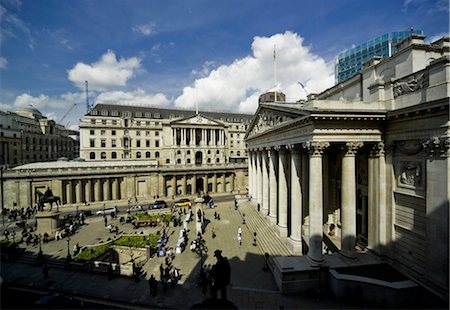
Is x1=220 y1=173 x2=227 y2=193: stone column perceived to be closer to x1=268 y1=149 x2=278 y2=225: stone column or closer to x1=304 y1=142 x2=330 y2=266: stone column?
x1=268 y1=149 x2=278 y2=225: stone column

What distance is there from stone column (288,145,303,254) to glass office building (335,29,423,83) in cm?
2435

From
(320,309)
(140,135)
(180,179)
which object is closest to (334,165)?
(320,309)

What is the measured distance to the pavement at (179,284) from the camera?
15359 mm

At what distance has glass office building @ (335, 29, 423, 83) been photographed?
34469 millimetres

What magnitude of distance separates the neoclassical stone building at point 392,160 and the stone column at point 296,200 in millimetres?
88

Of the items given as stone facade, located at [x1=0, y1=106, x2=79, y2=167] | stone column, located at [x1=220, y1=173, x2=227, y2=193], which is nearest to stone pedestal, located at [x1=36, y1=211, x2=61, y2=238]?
stone facade, located at [x1=0, y1=106, x2=79, y2=167]

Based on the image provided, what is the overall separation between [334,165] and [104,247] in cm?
2582

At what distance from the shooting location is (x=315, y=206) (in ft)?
57.3

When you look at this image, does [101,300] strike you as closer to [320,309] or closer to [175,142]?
[320,309]

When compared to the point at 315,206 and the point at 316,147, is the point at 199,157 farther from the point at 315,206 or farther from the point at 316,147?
the point at 316,147

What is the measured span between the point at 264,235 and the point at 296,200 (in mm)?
7987

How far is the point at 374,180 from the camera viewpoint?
59.2ft

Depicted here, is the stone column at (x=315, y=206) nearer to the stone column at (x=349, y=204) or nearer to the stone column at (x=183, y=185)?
the stone column at (x=349, y=204)

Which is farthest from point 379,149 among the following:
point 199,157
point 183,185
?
point 199,157
